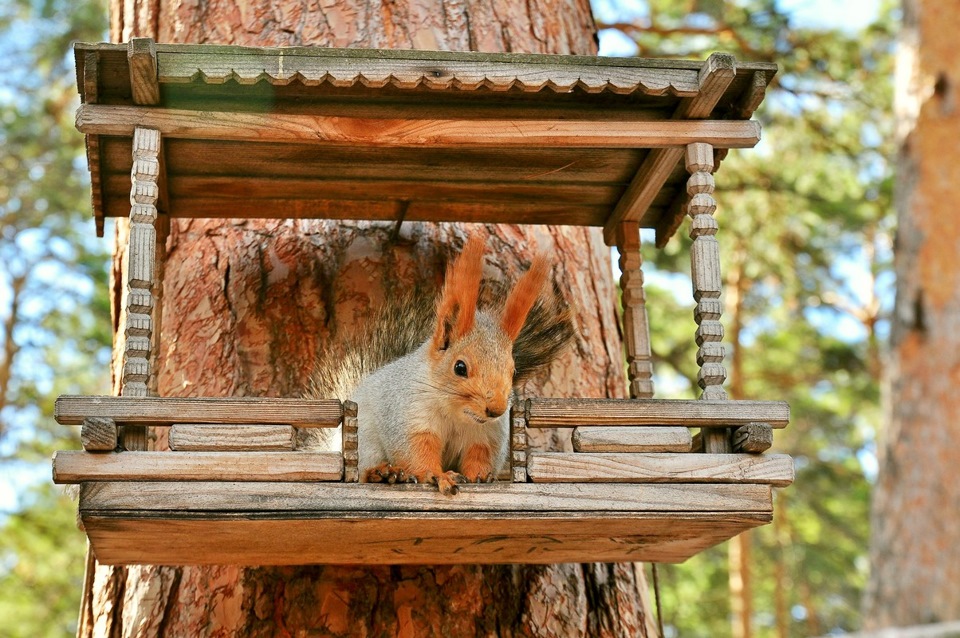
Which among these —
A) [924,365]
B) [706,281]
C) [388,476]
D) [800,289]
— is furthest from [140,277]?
[800,289]

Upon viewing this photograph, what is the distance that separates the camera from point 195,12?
119 inches

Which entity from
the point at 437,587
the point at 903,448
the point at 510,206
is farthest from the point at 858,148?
the point at 437,587

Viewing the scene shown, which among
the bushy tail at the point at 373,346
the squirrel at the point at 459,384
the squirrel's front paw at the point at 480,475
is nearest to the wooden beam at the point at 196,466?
the squirrel at the point at 459,384

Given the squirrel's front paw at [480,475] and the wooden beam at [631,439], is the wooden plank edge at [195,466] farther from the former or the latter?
the wooden beam at [631,439]

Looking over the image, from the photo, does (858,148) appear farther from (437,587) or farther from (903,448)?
(437,587)

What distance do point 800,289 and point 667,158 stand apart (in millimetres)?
7024

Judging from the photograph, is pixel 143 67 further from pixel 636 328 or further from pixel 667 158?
pixel 636 328

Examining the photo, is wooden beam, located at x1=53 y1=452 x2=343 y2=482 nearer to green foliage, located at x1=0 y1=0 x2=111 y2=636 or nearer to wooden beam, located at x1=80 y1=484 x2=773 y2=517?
wooden beam, located at x1=80 y1=484 x2=773 y2=517

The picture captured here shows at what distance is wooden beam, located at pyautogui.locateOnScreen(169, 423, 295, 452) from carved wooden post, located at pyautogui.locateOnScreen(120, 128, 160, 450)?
9 cm

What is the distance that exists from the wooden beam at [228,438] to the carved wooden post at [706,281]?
2.63 feet

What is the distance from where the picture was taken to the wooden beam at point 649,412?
6.25 ft

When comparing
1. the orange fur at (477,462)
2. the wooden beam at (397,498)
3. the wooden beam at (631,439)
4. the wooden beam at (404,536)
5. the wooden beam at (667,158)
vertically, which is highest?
the wooden beam at (667,158)

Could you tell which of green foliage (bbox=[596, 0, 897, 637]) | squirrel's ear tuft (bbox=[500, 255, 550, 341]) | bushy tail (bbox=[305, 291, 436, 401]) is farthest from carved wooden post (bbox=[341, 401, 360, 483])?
green foliage (bbox=[596, 0, 897, 637])

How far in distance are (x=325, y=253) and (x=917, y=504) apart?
147 inches
